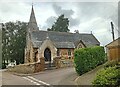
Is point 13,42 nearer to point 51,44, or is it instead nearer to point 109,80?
point 51,44

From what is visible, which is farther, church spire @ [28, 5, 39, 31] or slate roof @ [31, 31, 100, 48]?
church spire @ [28, 5, 39, 31]

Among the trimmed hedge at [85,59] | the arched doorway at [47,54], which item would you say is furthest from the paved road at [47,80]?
the arched doorway at [47,54]

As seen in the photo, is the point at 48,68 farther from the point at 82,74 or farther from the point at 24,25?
the point at 24,25

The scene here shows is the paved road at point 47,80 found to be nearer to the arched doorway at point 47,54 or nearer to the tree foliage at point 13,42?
the arched doorway at point 47,54

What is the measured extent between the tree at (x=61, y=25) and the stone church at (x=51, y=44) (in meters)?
27.8

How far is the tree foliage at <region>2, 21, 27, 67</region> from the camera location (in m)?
63.0

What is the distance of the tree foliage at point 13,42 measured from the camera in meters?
63.0

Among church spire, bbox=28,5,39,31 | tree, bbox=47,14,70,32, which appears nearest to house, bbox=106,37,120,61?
church spire, bbox=28,5,39,31

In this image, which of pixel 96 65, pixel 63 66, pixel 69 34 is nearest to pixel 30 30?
pixel 69 34

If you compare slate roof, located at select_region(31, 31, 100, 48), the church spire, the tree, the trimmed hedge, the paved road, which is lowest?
the paved road

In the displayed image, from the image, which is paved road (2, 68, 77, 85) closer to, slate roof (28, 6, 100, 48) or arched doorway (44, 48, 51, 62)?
arched doorway (44, 48, 51, 62)

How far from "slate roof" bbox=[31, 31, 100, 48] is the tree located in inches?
1053

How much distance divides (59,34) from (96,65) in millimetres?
33545

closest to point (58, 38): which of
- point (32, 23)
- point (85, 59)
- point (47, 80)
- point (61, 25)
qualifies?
point (32, 23)
